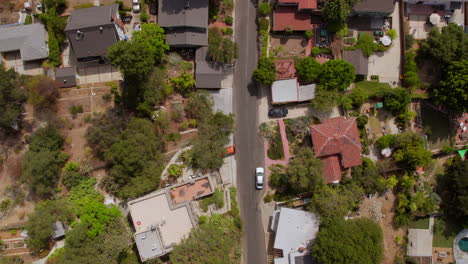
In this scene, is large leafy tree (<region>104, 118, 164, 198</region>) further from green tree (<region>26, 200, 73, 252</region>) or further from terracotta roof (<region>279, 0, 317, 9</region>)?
terracotta roof (<region>279, 0, 317, 9</region>)

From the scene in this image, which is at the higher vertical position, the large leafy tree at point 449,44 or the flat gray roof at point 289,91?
the large leafy tree at point 449,44

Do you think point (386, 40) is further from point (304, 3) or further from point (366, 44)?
point (304, 3)

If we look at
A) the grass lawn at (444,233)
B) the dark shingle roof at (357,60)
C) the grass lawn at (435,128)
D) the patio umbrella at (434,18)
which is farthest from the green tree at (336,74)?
the grass lawn at (444,233)

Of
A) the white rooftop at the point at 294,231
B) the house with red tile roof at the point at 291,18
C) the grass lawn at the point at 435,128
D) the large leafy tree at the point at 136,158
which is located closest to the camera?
the large leafy tree at the point at 136,158

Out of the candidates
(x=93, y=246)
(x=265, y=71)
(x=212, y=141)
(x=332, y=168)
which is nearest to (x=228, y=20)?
(x=265, y=71)

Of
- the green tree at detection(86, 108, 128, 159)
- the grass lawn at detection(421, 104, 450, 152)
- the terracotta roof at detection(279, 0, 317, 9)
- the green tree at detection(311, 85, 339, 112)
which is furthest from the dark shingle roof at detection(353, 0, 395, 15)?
the green tree at detection(86, 108, 128, 159)

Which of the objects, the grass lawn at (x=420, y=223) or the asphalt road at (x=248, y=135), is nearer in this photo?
the asphalt road at (x=248, y=135)

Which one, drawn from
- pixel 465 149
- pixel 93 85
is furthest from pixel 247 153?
pixel 465 149

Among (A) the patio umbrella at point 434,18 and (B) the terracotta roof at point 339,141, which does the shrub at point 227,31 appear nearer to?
(B) the terracotta roof at point 339,141
